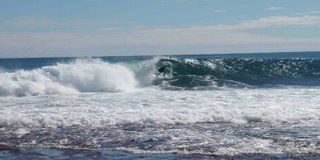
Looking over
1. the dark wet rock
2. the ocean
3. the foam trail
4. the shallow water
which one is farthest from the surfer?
the dark wet rock

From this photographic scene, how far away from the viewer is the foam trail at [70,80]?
21.4m

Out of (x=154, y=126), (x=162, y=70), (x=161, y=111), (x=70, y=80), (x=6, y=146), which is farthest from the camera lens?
(x=162, y=70)

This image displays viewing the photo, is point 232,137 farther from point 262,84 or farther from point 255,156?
point 262,84

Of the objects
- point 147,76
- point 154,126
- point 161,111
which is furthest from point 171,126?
point 147,76

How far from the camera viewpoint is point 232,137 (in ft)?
32.9

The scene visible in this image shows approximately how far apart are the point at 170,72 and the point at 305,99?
1355 cm

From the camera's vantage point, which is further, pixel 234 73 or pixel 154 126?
pixel 234 73

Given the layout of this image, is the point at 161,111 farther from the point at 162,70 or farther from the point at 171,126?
the point at 162,70

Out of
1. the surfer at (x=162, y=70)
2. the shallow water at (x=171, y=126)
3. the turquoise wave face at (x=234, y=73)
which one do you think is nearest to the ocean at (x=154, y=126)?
the shallow water at (x=171, y=126)

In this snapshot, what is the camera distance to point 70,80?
24.1 meters

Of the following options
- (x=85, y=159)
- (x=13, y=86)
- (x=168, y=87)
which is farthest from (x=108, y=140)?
(x=168, y=87)

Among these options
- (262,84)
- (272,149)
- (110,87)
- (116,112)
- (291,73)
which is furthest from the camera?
(291,73)

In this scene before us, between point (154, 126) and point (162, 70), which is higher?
point (162, 70)

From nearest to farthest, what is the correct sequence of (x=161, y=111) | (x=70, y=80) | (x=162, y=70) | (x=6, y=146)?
(x=6, y=146)
(x=161, y=111)
(x=70, y=80)
(x=162, y=70)
